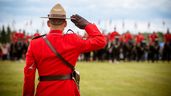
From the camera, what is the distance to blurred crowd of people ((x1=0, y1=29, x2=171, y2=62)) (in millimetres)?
34031

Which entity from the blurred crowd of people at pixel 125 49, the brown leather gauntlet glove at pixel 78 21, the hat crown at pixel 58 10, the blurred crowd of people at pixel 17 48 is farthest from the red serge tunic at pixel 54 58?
the blurred crowd of people at pixel 17 48

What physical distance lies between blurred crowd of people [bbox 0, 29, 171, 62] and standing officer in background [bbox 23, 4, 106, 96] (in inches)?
1127

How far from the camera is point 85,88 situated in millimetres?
12672

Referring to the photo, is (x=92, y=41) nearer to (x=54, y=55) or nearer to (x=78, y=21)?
(x=78, y=21)

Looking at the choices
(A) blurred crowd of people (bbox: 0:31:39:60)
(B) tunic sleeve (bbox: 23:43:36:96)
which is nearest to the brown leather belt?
(B) tunic sleeve (bbox: 23:43:36:96)

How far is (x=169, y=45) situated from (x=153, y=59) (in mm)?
2065

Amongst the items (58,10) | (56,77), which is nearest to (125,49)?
(58,10)

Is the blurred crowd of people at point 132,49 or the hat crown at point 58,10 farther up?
the hat crown at point 58,10

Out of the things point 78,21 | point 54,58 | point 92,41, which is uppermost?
point 78,21

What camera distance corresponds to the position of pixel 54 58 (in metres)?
4.62

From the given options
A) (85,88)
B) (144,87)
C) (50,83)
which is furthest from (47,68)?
(144,87)

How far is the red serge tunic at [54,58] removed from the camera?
15.1 ft

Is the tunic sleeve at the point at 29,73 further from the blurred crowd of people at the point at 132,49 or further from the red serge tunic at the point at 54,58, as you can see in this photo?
the blurred crowd of people at the point at 132,49

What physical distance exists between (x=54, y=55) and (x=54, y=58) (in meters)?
0.04
